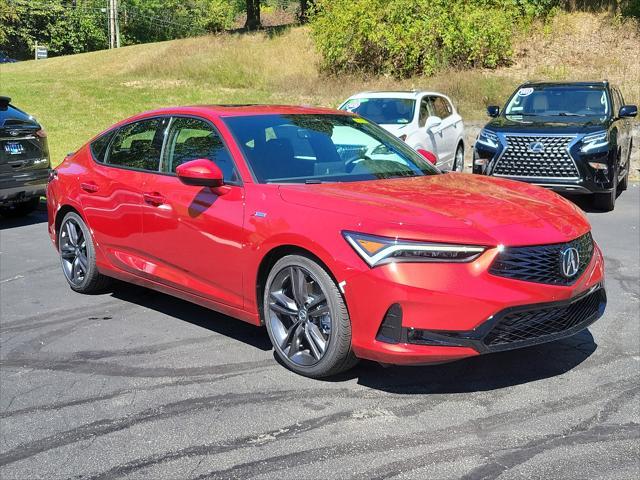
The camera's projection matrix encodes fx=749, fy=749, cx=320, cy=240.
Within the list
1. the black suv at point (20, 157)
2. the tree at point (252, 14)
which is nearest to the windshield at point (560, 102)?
the black suv at point (20, 157)

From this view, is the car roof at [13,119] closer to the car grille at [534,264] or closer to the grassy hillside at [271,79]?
the grassy hillside at [271,79]

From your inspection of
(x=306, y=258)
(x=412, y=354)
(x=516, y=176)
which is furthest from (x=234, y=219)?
(x=516, y=176)

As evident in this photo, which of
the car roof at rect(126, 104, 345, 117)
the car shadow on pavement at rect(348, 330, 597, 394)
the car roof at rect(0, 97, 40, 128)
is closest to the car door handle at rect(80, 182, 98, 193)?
the car roof at rect(126, 104, 345, 117)

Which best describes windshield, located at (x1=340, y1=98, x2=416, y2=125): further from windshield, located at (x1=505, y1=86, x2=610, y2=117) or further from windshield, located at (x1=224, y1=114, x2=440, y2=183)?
windshield, located at (x1=224, y1=114, x2=440, y2=183)

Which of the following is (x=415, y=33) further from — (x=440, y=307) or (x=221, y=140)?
(x=440, y=307)

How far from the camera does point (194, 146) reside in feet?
17.5

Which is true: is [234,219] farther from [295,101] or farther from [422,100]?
[295,101]

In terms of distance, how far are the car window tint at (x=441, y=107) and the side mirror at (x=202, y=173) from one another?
9391mm

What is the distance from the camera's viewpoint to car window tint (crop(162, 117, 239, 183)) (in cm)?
498

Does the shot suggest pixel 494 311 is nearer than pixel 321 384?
Yes

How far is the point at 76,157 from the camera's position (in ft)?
21.5

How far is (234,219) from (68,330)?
1758 mm

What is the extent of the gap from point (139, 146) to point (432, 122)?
25.6ft

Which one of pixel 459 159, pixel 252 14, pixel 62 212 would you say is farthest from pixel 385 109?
pixel 252 14
